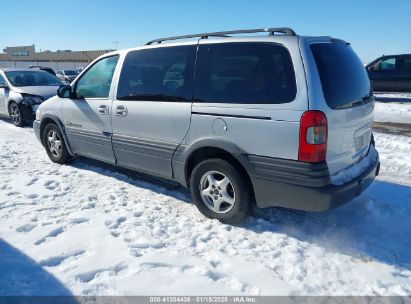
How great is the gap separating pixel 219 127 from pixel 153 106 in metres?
0.99

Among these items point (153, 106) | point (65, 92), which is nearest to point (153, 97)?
point (153, 106)

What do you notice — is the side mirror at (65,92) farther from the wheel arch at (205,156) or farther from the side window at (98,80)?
the wheel arch at (205,156)

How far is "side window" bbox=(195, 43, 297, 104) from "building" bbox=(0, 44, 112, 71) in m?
54.2

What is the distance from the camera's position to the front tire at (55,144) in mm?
5778

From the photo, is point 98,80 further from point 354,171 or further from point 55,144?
point 354,171

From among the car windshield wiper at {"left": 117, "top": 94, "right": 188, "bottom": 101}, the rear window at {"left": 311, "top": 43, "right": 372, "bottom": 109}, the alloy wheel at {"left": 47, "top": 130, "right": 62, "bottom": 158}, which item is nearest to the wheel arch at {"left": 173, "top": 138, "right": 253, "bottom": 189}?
the car windshield wiper at {"left": 117, "top": 94, "right": 188, "bottom": 101}

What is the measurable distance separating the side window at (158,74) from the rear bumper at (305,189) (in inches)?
49.5

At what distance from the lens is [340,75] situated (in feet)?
11.1

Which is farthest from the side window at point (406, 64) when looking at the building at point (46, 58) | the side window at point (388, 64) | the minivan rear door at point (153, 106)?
the building at point (46, 58)

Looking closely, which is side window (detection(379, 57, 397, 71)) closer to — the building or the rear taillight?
the rear taillight

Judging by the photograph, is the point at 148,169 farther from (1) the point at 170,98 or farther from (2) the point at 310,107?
(2) the point at 310,107

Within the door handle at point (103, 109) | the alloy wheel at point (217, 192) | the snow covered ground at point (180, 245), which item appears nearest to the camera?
the snow covered ground at point (180, 245)

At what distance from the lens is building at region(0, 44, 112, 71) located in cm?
5716

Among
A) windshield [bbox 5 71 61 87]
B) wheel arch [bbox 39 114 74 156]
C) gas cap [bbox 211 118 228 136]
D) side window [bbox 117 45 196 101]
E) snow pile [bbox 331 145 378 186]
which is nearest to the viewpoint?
snow pile [bbox 331 145 378 186]
